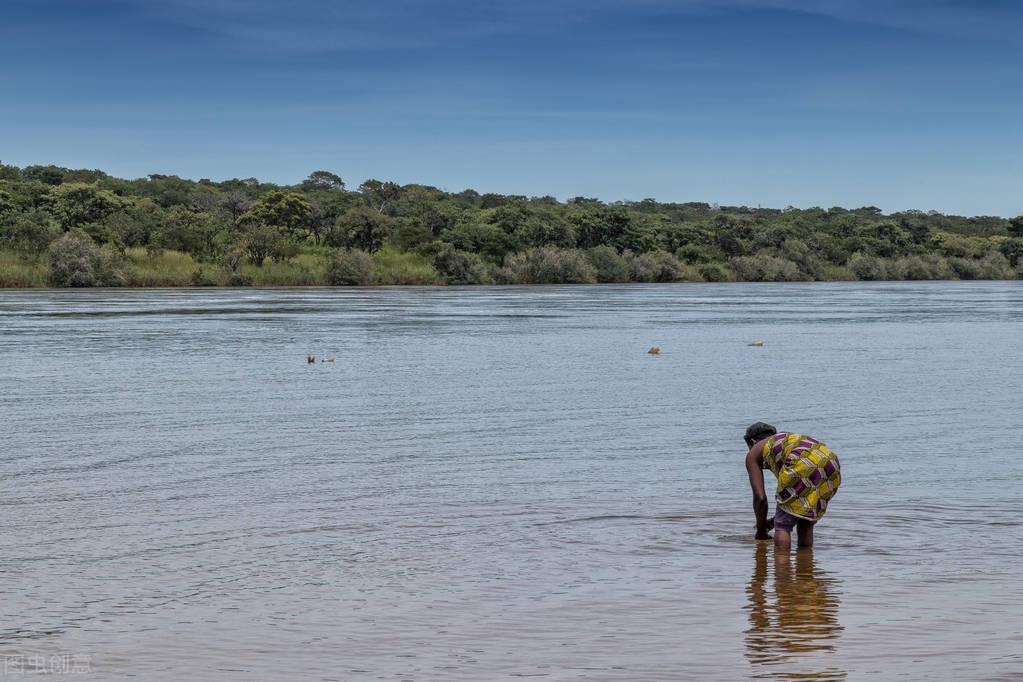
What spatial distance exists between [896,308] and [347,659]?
6486cm

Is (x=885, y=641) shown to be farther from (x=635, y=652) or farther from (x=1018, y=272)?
(x=1018, y=272)

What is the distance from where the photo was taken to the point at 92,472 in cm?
1577

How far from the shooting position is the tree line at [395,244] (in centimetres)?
10250

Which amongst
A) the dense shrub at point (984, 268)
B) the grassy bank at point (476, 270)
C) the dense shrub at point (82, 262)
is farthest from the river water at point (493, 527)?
the dense shrub at point (984, 268)

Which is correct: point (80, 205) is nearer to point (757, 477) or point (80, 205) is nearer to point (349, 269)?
point (349, 269)

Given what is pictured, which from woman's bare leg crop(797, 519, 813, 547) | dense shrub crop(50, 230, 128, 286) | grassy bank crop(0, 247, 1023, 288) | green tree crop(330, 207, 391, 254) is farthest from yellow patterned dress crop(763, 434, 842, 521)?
green tree crop(330, 207, 391, 254)

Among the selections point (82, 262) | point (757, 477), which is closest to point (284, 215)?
point (82, 262)

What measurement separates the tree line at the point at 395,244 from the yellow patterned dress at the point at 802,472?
90.0 metres

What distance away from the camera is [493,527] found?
494 inches

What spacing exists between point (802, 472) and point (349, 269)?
328 feet

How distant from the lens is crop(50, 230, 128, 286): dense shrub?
9469cm

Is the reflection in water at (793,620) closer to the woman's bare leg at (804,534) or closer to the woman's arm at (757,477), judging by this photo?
the woman's bare leg at (804,534)

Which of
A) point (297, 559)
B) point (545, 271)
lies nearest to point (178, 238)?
point (545, 271)

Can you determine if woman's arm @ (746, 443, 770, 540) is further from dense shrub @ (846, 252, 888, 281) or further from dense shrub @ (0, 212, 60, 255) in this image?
dense shrub @ (846, 252, 888, 281)
